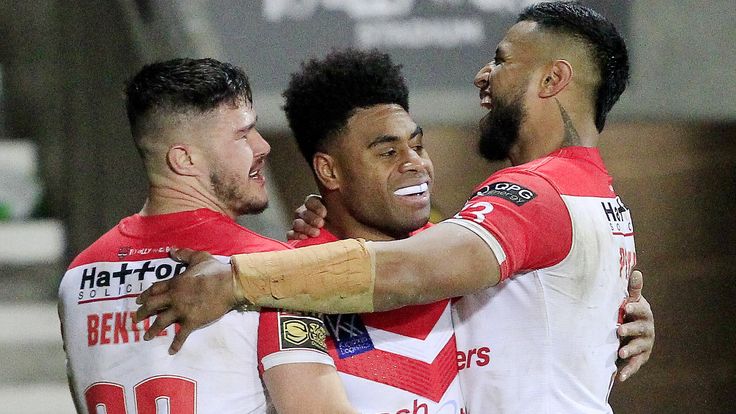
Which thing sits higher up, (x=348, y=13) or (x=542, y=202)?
(x=348, y=13)

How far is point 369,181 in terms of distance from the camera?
3158 mm

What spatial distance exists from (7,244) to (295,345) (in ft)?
11.7

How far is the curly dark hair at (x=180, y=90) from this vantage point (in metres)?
2.81

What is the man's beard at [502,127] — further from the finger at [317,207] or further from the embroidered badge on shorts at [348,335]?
the embroidered badge on shorts at [348,335]

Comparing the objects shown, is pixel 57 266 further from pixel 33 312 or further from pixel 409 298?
pixel 409 298

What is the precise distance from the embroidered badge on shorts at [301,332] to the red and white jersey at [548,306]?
44 cm

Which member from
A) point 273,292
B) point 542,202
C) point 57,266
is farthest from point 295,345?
point 57,266

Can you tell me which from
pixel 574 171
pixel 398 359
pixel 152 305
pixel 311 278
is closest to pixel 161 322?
pixel 152 305

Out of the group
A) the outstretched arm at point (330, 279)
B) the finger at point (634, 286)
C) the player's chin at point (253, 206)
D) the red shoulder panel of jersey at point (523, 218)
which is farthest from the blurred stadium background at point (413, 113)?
the outstretched arm at point (330, 279)

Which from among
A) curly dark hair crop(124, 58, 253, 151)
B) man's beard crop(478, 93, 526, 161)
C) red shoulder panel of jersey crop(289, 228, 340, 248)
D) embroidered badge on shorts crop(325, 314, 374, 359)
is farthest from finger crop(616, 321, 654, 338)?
curly dark hair crop(124, 58, 253, 151)

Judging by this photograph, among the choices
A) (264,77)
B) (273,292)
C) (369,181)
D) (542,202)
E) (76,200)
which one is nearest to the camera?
(273,292)

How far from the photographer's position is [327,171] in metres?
3.25

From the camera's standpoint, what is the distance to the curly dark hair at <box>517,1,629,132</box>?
124 inches

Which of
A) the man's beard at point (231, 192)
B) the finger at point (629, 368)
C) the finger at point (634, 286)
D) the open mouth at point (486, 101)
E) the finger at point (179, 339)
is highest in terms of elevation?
the open mouth at point (486, 101)
